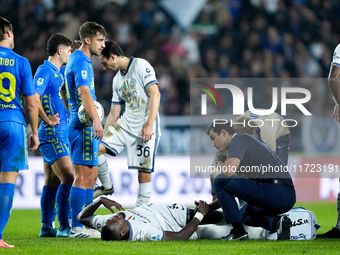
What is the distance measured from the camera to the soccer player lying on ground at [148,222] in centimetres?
489

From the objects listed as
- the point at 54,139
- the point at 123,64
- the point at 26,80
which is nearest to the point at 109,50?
the point at 123,64

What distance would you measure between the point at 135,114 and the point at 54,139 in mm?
1166

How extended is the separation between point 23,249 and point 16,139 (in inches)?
37.2

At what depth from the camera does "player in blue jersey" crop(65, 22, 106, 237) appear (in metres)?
5.53

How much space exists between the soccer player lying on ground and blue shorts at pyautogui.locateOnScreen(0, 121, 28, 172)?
98 cm

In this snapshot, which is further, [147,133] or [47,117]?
[147,133]

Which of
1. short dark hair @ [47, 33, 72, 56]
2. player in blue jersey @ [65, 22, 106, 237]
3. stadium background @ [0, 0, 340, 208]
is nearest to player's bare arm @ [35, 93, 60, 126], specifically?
player in blue jersey @ [65, 22, 106, 237]

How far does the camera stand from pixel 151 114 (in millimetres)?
6098

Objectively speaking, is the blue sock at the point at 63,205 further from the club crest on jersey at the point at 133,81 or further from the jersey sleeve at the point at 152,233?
the club crest on jersey at the point at 133,81

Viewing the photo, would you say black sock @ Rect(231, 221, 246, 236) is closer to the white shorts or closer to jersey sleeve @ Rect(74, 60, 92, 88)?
the white shorts

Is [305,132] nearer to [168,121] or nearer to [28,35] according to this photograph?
[168,121]

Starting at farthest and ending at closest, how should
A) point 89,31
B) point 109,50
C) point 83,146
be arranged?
point 109,50 < point 89,31 < point 83,146

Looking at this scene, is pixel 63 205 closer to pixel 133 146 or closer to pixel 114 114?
pixel 133 146

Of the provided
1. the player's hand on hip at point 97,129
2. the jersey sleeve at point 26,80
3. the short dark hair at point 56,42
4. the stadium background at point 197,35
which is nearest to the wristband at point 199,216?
the player's hand on hip at point 97,129
